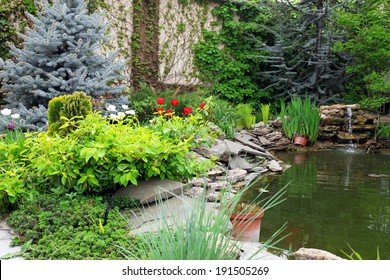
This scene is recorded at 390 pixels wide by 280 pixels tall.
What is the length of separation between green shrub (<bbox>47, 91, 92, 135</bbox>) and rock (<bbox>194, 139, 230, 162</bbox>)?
1.68 m

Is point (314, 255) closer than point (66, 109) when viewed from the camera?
Yes

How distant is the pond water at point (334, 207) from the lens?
3652mm

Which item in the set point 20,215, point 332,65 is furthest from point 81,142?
point 332,65

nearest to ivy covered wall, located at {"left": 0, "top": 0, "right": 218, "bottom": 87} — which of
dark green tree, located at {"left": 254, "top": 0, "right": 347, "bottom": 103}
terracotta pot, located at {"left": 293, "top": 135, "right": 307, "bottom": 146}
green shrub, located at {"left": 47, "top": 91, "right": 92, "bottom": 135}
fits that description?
dark green tree, located at {"left": 254, "top": 0, "right": 347, "bottom": 103}

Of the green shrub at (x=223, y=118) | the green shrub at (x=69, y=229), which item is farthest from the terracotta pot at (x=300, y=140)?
the green shrub at (x=69, y=229)

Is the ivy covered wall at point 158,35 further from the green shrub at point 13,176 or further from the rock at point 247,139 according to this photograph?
the green shrub at point 13,176

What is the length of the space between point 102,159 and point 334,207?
2533 millimetres

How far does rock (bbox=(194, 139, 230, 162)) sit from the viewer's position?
5824mm

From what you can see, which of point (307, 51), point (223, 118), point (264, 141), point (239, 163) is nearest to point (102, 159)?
point (239, 163)

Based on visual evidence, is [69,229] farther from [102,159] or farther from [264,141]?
[264,141]

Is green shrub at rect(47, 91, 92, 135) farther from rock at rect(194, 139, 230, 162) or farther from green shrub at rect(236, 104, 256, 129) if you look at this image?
green shrub at rect(236, 104, 256, 129)

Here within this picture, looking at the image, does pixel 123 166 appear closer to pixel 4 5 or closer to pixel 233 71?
pixel 4 5

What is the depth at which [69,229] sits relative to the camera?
312 centimetres

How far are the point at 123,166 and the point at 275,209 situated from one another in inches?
72.7
